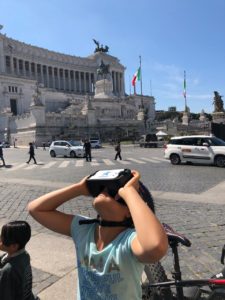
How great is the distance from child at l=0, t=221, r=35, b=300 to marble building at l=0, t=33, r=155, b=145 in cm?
5923

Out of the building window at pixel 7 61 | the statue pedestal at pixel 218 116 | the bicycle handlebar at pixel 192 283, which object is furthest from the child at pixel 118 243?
the building window at pixel 7 61

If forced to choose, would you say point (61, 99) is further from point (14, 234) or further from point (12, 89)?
point (14, 234)

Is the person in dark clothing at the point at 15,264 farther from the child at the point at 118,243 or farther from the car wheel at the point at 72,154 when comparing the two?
the car wheel at the point at 72,154

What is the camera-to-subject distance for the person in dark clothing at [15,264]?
275 centimetres

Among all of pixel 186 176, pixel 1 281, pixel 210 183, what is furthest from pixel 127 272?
pixel 186 176

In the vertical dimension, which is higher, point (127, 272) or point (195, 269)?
point (127, 272)

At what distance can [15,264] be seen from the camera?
2.81 meters

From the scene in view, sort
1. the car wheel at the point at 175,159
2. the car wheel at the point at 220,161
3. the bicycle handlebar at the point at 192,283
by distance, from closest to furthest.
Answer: the bicycle handlebar at the point at 192,283
the car wheel at the point at 220,161
the car wheel at the point at 175,159

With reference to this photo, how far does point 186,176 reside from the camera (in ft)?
52.2

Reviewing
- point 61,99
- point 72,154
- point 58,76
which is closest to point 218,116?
point 72,154

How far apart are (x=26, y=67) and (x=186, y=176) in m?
98.0

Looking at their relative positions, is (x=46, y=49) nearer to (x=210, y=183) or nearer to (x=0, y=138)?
(x=0, y=138)

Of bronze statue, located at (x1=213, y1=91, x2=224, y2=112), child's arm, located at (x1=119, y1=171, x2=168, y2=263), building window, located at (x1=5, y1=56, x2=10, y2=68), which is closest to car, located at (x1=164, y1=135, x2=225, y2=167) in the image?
child's arm, located at (x1=119, y1=171, x2=168, y2=263)

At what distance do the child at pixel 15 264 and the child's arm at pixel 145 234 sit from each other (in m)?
1.05
